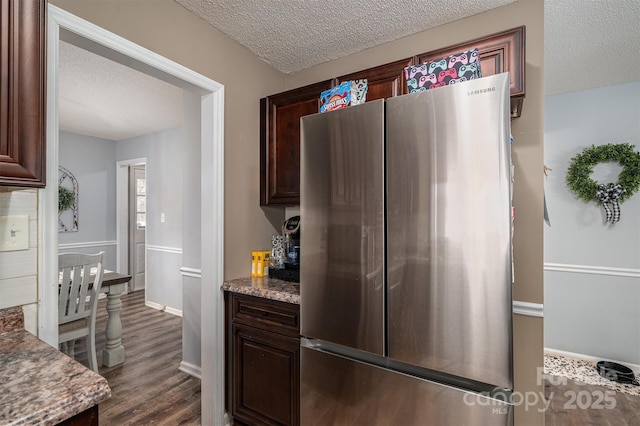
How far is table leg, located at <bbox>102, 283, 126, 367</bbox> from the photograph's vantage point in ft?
9.11

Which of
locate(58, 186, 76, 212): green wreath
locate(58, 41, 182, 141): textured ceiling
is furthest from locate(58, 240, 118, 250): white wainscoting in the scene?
locate(58, 41, 182, 141): textured ceiling

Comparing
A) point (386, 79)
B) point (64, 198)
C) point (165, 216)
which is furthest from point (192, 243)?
point (64, 198)

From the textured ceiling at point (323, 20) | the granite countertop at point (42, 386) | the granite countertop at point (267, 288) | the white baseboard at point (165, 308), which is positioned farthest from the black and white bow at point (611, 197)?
the white baseboard at point (165, 308)

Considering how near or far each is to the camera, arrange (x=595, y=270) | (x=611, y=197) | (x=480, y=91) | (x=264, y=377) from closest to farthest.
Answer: (x=480, y=91) < (x=264, y=377) < (x=611, y=197) < (x=595, y=270)

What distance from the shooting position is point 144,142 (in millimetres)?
4832

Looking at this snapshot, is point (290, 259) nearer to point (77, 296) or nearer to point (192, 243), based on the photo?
point (192, 243)

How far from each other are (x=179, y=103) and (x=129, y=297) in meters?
3.42

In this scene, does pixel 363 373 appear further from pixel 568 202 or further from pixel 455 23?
pixel 568 202

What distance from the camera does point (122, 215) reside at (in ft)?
17.2

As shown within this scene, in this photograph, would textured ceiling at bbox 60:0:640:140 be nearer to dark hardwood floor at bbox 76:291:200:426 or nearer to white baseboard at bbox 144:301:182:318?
dark hardwood floor at bbox 76:291:200:426

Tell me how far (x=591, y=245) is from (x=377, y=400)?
287 cm

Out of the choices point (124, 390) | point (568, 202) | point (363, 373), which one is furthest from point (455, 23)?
point (124, 390)

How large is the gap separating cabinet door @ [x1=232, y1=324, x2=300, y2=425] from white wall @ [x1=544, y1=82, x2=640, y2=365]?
9.33ft

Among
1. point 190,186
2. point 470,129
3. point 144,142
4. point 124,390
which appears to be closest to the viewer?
point 470,129
